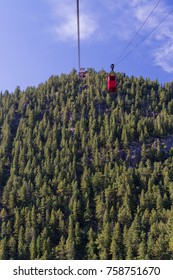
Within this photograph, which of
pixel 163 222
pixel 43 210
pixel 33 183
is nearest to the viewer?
pixel 163 222

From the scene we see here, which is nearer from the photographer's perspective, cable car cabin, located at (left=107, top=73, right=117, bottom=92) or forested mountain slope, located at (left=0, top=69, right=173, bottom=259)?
cable car cabin, located at (left=107, top=73, right=117, bottom=92)

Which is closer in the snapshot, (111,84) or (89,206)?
(111,84)

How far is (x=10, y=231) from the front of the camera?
146125 millimetres

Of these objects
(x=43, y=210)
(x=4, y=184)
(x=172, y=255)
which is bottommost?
(x=172, y=255)

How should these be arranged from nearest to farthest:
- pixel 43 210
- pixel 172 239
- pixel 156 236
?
pixel 172 239 → pixel 156 236 → pixel 43 210

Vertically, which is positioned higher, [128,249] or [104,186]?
[104,186]

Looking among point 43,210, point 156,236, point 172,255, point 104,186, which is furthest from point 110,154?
point 172,255

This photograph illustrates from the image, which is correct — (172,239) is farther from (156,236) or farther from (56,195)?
(56,195)

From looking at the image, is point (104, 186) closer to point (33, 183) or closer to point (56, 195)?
point (56, 195)

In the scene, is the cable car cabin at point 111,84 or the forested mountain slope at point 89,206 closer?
the cable car cabin at point 111,84

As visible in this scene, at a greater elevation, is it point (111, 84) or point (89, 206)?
point (111, 84)

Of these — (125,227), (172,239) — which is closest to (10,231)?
(125,227)

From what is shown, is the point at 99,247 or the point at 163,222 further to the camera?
the point at 163,222

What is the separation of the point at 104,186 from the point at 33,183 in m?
35.5
